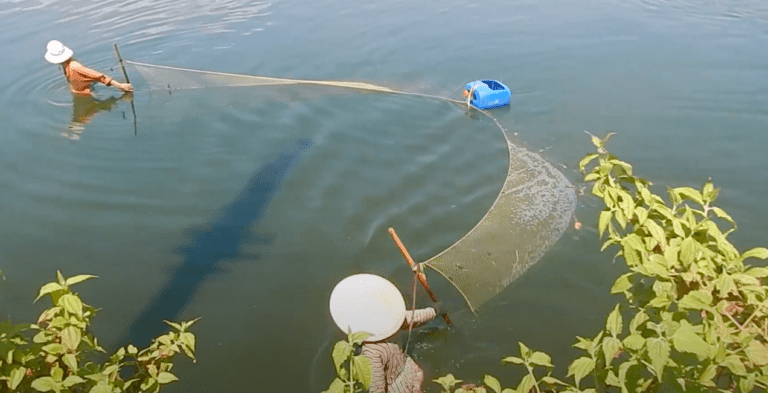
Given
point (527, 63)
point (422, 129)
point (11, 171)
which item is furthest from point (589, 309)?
point (11, 171)

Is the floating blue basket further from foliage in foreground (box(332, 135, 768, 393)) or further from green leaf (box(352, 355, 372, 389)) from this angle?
green leaf (box(352, 355, 372, 389))

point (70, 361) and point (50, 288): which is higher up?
point (50, 288)

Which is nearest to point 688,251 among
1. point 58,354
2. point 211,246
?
Answer: point 58,354

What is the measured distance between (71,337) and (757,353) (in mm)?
3383

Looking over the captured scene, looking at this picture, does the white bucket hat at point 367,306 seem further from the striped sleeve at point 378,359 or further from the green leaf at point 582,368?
the green leaf at point 582,368

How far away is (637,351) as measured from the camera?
2555 mm

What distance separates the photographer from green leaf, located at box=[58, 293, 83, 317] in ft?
8.84

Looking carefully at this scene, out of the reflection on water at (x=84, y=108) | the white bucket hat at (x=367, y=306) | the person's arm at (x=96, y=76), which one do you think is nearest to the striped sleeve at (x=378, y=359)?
the white bucket hat at (x=367, y=306)

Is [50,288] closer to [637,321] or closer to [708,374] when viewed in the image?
[637,321]

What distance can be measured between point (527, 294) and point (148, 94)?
8.42 m

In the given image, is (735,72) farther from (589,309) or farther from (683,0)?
(589,309)

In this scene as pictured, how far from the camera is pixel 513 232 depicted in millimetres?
5781

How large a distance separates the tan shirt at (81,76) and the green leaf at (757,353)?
10.3 meters

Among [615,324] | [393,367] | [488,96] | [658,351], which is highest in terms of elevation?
[658,351]
